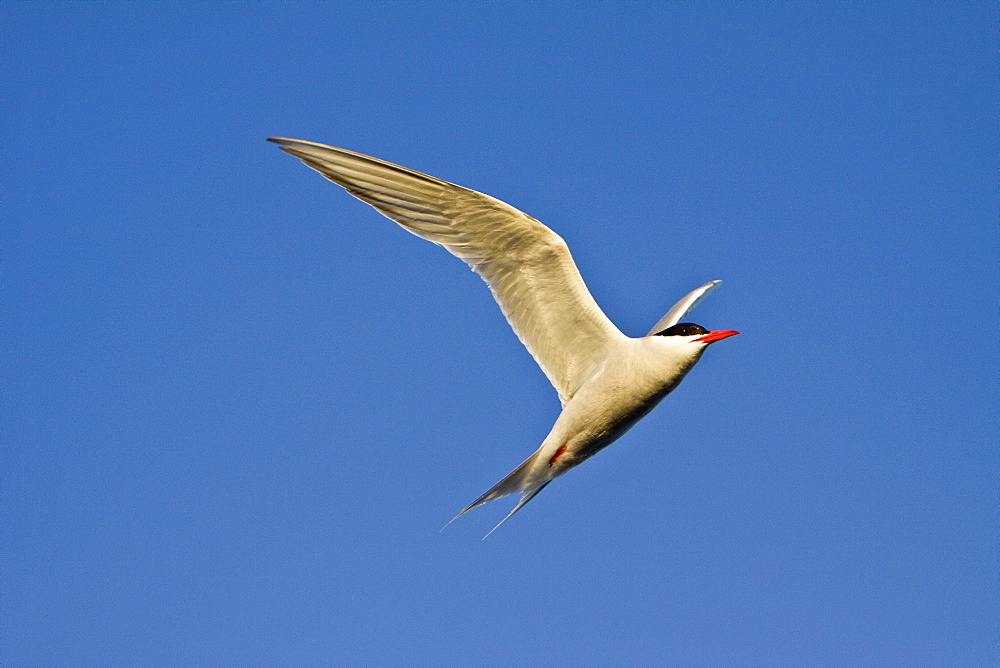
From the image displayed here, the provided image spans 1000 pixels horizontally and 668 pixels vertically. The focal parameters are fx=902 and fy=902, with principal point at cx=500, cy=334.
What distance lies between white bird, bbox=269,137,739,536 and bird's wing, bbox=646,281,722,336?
1899 millimetres

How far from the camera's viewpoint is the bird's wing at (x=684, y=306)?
9.72m

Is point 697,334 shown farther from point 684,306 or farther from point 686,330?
point 684,306

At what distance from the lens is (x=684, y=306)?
1001 cm

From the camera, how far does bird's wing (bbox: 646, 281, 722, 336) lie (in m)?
9.72

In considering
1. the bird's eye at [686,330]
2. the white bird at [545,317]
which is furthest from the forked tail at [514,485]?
the bird's eye at [686,330]

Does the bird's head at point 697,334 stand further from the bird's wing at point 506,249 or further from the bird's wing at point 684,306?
the bird's wing at point 684,306

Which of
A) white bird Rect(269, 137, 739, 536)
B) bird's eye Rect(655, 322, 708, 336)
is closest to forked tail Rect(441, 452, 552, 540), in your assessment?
white bird Rect(269, 137, 739, 536)

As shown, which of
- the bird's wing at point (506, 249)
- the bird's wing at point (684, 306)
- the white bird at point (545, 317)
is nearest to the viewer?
the bird's wing at point (506, 249)

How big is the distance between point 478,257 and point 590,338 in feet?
4.06

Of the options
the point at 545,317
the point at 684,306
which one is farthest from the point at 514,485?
the point at 684,306

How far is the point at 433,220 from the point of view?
24.2 ft

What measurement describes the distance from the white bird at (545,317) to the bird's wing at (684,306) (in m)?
1.90

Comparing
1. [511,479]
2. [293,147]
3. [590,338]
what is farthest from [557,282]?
[293,147]

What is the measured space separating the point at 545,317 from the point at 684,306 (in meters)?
2.69
